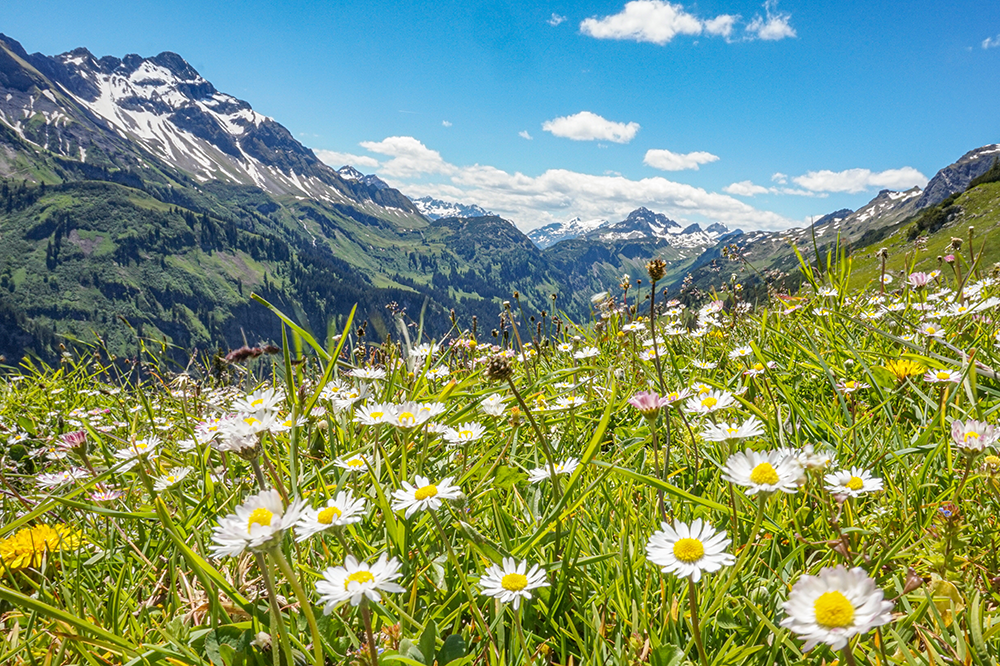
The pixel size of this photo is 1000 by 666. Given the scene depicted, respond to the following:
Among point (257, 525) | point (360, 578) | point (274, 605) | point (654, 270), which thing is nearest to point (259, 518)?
point (257, 525)

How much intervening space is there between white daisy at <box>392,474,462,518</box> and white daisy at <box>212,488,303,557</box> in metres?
0.37

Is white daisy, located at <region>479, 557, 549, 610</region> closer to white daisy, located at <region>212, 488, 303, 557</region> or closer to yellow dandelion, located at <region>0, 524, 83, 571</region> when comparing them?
white daisy, located at <region>212, 488, 303, 557</region>

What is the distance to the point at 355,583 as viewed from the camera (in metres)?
1.11

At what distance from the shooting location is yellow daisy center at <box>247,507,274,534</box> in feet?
3.35

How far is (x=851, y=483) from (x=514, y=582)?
3.46 feet

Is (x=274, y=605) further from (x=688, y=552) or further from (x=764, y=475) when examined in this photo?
(x=764, y=475)

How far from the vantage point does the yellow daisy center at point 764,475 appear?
48.9 inches

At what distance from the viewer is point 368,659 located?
1.20 m

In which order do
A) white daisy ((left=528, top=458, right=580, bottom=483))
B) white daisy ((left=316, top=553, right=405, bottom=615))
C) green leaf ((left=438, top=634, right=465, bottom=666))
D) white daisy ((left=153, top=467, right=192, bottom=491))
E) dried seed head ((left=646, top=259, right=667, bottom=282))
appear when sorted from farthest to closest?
white daisy ((left=153, top=467, right=192, bottom=491)) < white daisy ((left=528, top=458, right=580, bottom=483)) < dried seed head ((left=646, top=259, right=667, bottom=282)) < green leaf ((left=438, top=634, right=465, bottom=666)) < white daisy ((left=316, top=553, right=405, bottom=615))

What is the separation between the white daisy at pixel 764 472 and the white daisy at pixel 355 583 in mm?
839

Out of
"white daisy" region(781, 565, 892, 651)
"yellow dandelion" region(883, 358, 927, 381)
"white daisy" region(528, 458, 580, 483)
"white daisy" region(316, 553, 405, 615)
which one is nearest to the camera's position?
"white daisy" region(781, 565, 892, 651)

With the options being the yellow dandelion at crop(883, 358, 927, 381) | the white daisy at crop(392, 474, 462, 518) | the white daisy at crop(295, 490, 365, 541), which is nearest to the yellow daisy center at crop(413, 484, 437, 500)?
the white daisy at crop(392, 474, 462, 518)

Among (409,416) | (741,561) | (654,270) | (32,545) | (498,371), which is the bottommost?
(32,545)

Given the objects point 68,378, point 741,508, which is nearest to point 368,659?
point 741,508
